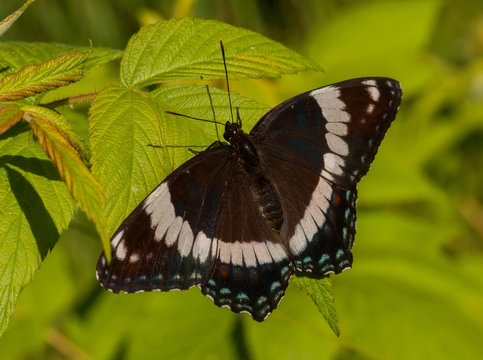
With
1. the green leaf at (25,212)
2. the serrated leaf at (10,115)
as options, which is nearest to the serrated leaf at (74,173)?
the serrated leaf at (10,115)

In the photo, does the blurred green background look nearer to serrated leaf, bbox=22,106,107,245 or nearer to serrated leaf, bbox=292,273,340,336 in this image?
serrated leaf, bbox=22,106,107,245

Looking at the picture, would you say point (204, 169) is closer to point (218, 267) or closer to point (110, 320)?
point (218, 267)

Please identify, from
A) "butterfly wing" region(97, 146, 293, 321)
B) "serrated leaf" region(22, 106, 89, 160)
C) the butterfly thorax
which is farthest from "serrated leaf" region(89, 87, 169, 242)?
the butterfly thorax

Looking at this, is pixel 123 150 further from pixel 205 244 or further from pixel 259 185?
pixel 259 185

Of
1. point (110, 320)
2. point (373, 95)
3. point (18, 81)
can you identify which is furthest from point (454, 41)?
point (18, 81)

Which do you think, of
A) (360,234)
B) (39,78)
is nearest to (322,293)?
(39,78)

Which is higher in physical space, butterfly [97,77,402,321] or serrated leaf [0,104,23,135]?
serrated leaf [0,104,23,135]
